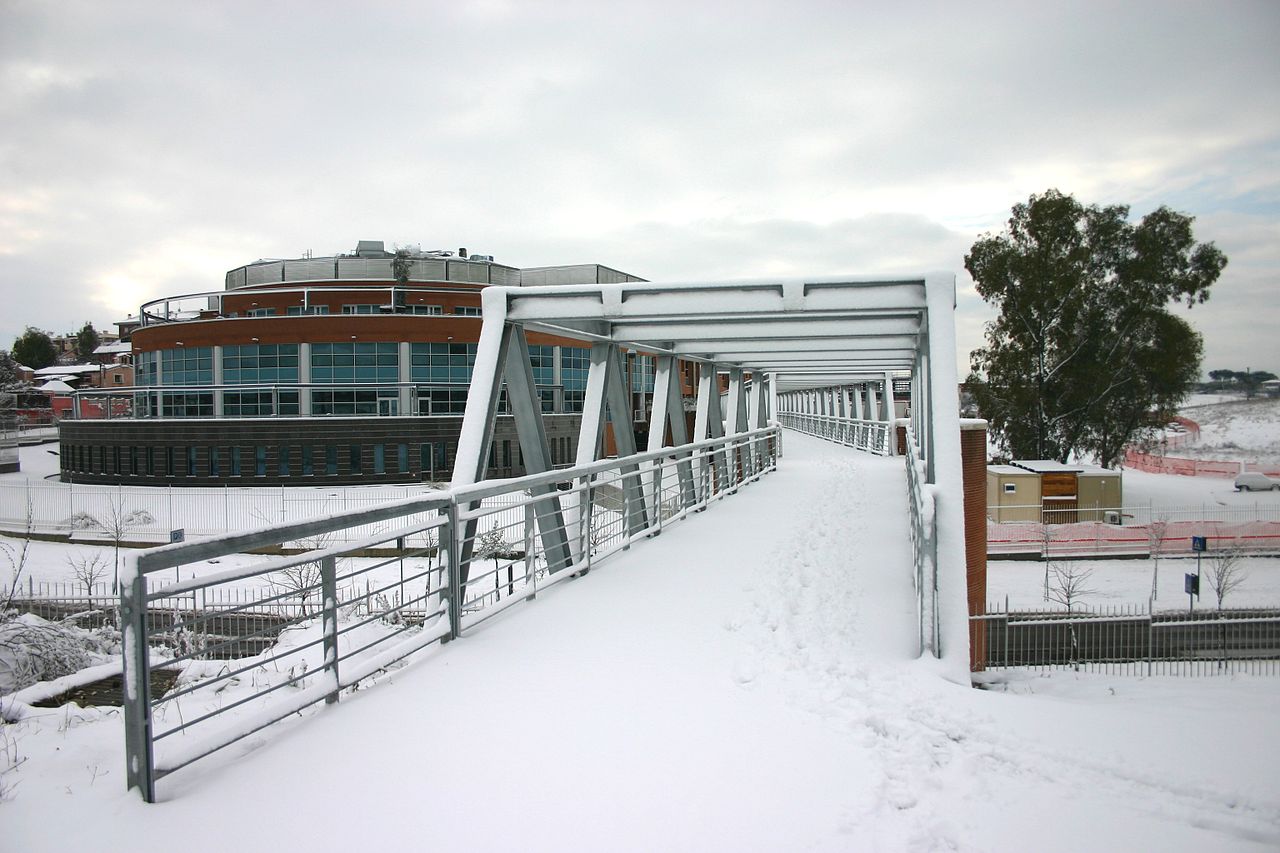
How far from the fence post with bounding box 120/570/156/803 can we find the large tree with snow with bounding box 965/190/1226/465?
4061 cm

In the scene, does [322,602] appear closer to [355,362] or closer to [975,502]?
[975,502]

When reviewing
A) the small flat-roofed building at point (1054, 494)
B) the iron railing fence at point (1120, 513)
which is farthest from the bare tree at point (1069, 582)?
the small flat-roofed building at point (1054, 494)

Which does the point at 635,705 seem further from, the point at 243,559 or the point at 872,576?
the point at 243,559

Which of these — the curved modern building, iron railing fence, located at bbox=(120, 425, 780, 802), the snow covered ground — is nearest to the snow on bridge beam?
iron railing fence, located at bbox=(120, 425, 780, 802)

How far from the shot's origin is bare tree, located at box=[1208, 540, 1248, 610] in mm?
23047

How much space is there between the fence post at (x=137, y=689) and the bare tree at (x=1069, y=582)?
78.4ft

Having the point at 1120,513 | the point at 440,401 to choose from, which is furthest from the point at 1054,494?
the point at 440,401

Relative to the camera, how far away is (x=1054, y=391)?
1518 inches

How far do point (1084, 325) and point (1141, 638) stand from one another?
20.0 metres

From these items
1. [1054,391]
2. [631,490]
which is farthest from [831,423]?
[631,490]

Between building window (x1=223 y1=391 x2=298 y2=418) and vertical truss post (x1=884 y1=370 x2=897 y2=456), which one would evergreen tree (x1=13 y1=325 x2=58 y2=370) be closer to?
building window (x1=223 y1=391 x2=298 y2=418)

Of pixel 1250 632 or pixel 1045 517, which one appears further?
pixel 1045 517

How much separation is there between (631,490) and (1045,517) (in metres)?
25.0

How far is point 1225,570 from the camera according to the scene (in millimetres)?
23578
